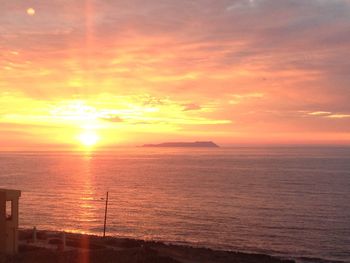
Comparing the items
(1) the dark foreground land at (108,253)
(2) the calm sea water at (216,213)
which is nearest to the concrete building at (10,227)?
(1) the dark foreground land at (108,253)

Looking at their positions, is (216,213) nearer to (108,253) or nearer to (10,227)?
(108,253)

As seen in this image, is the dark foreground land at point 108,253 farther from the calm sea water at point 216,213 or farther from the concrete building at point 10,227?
the calm sea water at point 216,213

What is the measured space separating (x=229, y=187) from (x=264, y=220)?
40412 mm

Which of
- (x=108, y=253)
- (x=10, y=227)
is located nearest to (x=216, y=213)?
(x=108, y=253)

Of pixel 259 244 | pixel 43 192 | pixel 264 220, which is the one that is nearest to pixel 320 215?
pixel 264 220

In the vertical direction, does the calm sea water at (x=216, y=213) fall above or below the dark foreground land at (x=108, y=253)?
below

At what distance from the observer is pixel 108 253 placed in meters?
27.9

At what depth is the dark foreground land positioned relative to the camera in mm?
24656

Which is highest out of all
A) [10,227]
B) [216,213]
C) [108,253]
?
[10,227]

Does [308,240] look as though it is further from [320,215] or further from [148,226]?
[148,226]

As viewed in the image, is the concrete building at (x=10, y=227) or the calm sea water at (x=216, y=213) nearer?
the concrete building at (x=10, y=227)

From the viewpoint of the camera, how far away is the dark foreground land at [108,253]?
2466cm

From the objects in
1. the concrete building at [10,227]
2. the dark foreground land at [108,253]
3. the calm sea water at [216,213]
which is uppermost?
the concrete building at [10,227]

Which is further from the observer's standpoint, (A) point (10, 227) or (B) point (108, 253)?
(B) point (108, 253)
